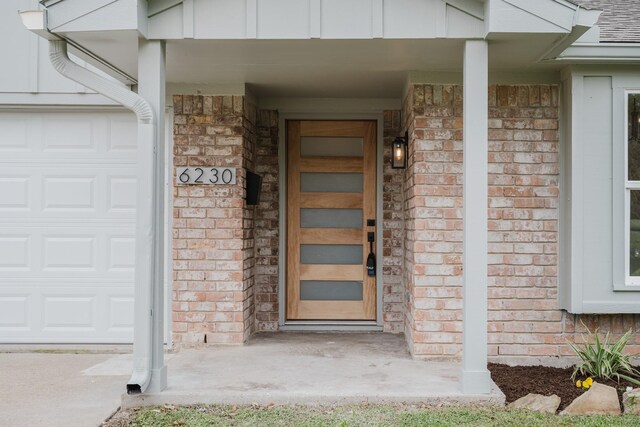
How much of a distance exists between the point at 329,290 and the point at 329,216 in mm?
805

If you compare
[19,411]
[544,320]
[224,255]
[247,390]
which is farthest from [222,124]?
[544,320]

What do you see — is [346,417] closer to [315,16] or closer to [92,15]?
[315,16]

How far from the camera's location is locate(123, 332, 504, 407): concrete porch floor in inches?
162

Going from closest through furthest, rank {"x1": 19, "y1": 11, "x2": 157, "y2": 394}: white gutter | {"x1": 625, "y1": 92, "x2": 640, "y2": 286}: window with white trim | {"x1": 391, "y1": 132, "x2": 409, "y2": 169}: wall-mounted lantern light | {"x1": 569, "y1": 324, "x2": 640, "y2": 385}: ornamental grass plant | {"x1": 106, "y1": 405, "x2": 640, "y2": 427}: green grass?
1. {"x1": 106, "y1": 405, "x2": 640, "y2": 427}: green grass
2. {"x1": 19, "y1": 11, "x2": 157, "y2": 394}: white gutter
3. {"x1": 569, "y1": 324, "x2": 640, "y2": 385}: ornamental grass plant
4. {"x1": 625, "y1": 92, "x2": 640, "y2": 286}: window with white trim
5. {"x1": 391, "y1": 132, "x2": 409, "y2": 169}: wall-mounted lantern light

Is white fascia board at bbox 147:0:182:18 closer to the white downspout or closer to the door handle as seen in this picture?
the white downspout

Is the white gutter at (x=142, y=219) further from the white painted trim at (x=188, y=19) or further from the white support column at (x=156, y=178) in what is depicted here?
the white painted trim at (x=188, y=19)

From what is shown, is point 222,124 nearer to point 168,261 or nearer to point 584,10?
point 168,261

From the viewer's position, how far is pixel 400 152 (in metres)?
5.86

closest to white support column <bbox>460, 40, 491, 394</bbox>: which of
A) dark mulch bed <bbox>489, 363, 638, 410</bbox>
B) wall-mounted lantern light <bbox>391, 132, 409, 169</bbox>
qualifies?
dark mulch bed <bbox>489, 363, 638, 410</bbox>

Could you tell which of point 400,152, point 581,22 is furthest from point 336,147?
point 581,22

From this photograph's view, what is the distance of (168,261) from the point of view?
5.86m

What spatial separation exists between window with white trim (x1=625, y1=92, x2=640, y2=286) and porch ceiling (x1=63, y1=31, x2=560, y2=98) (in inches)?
29.8

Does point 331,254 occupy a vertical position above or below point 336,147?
below

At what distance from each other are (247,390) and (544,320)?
8.75 ft
